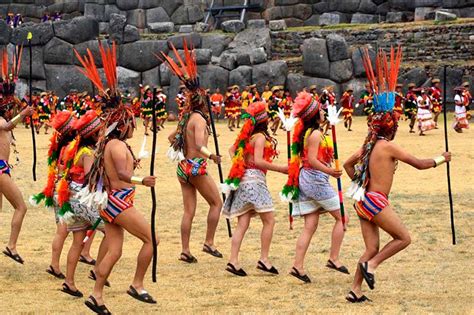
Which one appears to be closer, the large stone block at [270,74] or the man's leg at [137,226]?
the man's leg at [137,226]

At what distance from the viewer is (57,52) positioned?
4556cm

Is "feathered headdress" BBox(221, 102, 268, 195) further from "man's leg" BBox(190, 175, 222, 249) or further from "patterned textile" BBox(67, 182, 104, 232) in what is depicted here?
"patterned textile" BBox(67, 182, 104, 232)

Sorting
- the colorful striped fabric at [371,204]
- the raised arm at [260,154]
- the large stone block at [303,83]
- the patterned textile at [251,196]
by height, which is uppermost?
the raised arm at [260,154]

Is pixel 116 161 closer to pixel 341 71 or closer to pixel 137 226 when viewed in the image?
pixel 137 226

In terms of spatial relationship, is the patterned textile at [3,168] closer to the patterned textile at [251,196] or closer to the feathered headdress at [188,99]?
the feathered headdress at [188,99]

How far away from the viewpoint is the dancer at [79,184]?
10688 millimetres

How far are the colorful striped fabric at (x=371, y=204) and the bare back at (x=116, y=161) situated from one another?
2.13 metres

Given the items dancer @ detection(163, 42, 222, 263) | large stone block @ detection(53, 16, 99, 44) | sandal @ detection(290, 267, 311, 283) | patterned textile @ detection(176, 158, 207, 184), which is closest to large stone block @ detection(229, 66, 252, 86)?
large stone block @ detection(53, 16, 99, 44)

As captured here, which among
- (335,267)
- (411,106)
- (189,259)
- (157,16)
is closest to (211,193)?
(189,259)

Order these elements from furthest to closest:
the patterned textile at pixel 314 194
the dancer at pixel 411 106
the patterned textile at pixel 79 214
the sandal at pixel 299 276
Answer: the dancer at pixel 411 106 → the patterned textile at pixel 314 194 → the sandal at pixel 299 276 → the patterned textile at pixel 79 214

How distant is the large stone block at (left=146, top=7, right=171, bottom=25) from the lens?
52750mm

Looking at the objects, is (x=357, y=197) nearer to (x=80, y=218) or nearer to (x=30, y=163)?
(x=80, y=218)

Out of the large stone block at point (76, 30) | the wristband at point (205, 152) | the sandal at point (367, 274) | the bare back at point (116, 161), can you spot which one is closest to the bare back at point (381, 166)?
the sandal at point (367, 274)

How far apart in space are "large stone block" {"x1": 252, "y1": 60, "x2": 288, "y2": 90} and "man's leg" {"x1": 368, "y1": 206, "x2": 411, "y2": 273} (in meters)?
32.3
